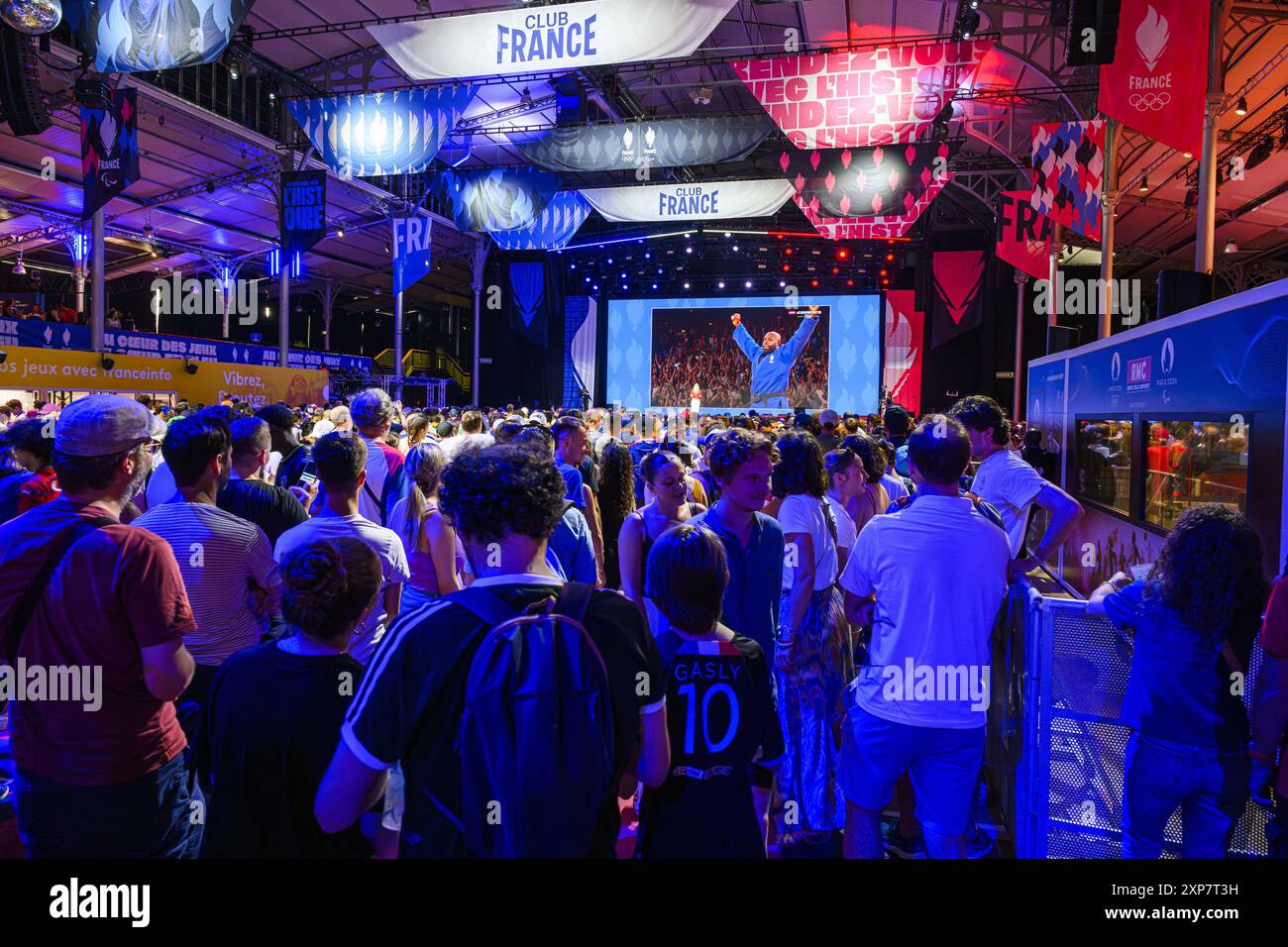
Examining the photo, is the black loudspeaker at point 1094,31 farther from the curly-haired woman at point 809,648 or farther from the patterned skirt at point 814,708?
the patterned skirt at point 814,708

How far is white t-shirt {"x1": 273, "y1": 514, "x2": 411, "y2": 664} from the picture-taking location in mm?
2641

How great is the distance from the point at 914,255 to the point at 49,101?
63.4 feet

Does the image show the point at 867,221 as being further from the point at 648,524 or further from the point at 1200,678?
the point at 1200,678

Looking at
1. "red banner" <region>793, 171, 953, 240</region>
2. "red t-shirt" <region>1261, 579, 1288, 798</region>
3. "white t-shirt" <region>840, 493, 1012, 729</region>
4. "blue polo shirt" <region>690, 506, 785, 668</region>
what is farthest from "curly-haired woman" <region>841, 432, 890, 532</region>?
"red banner" <region>793, 171, 953, 240</region>

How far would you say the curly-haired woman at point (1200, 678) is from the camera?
2092mm

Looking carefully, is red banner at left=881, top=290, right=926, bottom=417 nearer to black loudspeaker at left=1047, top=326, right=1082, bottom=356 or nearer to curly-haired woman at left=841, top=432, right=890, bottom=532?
black loudspeaker at left=1047, top=326, right=1082, bottom=356

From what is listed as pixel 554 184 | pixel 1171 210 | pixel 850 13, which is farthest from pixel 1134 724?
pixel 1171 210

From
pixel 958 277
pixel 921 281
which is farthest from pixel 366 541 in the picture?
pixel 921 281

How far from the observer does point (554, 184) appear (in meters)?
11.9

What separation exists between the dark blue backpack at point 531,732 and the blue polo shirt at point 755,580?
57.8 inches

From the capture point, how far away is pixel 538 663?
1.37m

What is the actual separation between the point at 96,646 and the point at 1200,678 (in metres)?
→ 2.84

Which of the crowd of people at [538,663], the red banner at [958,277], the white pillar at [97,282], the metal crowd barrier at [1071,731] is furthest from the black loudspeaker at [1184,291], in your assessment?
the white pillar at [97,282]
